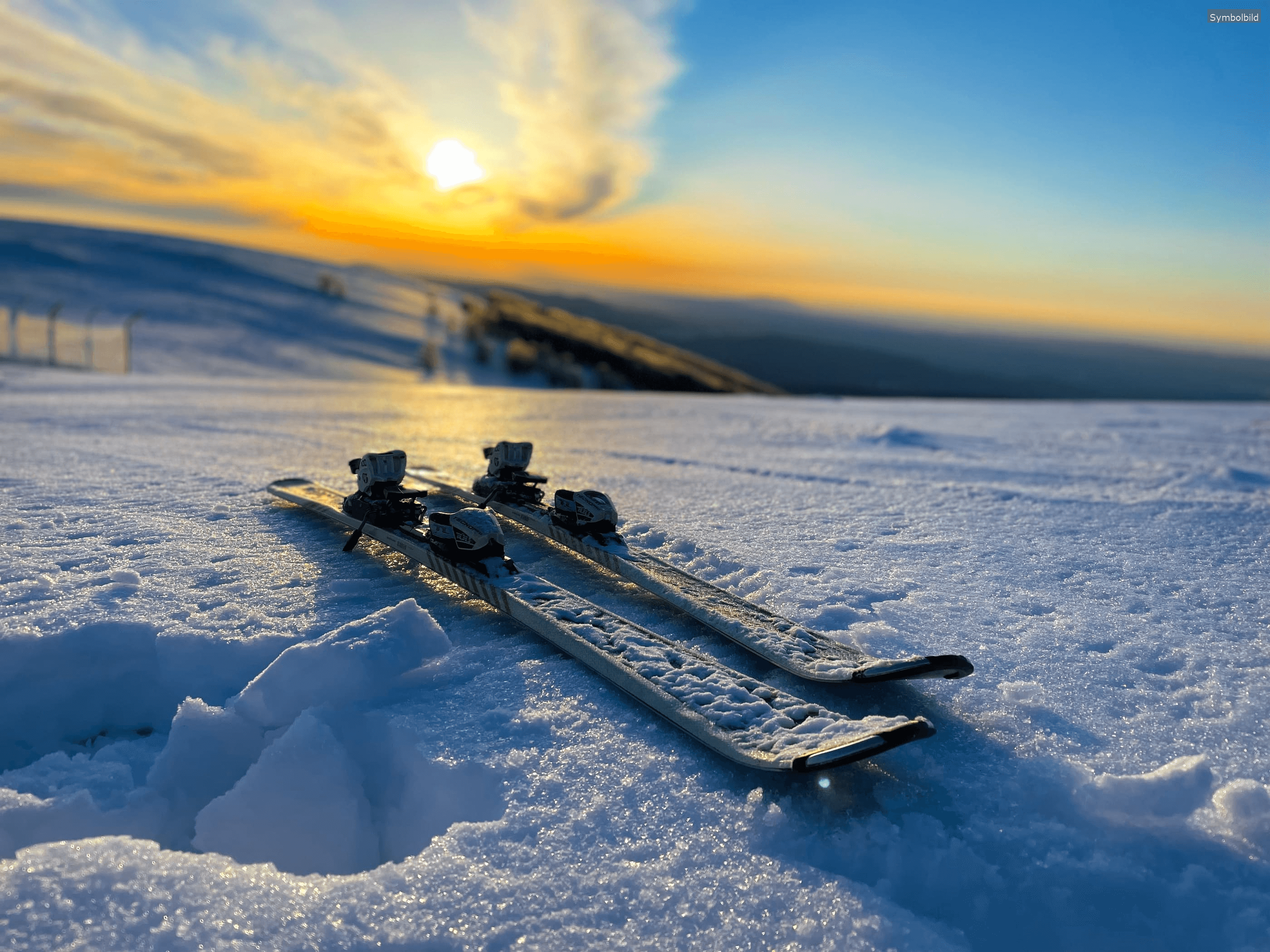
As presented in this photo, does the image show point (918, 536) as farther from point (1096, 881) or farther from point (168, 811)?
point (168, 811)

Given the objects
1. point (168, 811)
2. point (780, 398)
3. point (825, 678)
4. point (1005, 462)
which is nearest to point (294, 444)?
point (168, 811)

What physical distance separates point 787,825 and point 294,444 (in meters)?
9.01

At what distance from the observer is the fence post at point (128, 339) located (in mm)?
29984

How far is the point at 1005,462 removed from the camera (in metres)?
10.2

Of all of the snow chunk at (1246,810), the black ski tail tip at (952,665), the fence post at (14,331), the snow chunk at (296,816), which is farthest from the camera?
the fence post at (14,331)

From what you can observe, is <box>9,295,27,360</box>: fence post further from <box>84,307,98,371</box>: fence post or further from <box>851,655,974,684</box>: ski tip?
<box>851,655,974,684</box>: ski tip

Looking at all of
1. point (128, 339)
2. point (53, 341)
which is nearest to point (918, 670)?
point (128, 339)

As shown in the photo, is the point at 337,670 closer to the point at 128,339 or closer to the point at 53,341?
the point at 128,339

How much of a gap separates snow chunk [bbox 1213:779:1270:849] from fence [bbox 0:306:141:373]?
111 feet

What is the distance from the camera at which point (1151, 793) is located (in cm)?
287

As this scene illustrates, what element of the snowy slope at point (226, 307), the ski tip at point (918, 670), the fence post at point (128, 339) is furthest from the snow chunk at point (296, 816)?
the snowy slope at point (226, 307)

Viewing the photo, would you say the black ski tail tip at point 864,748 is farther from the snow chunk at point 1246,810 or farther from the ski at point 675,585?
the snow chunk at point 1246,810

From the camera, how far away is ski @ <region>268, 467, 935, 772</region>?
2957 mm

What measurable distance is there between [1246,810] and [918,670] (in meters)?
1.22
